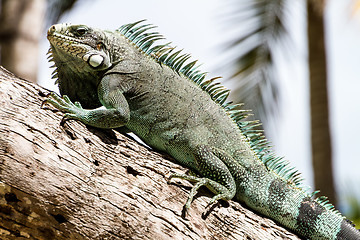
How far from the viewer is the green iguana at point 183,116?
412cm

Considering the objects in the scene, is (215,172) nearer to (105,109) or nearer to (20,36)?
(105,109)

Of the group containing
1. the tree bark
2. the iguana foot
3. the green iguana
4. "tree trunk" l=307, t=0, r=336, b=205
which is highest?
"tree trunk" l=307, t=0, r=336, b=205

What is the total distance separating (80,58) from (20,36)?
411cm

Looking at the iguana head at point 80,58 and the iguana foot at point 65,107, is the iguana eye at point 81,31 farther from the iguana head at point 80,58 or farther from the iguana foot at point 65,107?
the iguana foot at point 65,107

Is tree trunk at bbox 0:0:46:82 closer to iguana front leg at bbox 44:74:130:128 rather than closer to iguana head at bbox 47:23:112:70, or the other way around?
iguana head at bbox 47:23:112:70

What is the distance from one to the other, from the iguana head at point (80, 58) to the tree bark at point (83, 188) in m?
0.60

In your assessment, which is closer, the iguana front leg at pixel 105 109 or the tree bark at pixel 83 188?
the tree bark at pixel 83 188

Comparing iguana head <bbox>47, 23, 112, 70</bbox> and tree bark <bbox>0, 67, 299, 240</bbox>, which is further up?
iguana head <bbox>47, 23, 112, 70</bbox>

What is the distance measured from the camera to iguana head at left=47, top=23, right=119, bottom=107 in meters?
4.09

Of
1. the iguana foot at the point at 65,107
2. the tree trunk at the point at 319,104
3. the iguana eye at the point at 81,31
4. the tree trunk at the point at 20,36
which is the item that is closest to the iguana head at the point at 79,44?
the iguana eye at the point at 81,31

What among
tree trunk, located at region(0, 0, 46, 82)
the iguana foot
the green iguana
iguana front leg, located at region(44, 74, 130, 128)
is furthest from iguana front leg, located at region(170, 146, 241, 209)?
tree trunk, located at region(0, 0, 46, 82)

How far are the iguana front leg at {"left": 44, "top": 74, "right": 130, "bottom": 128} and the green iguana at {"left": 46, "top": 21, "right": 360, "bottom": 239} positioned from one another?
0.01m

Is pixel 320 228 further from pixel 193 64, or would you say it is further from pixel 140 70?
pixel 140 70

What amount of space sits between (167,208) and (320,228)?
61.9 inches
